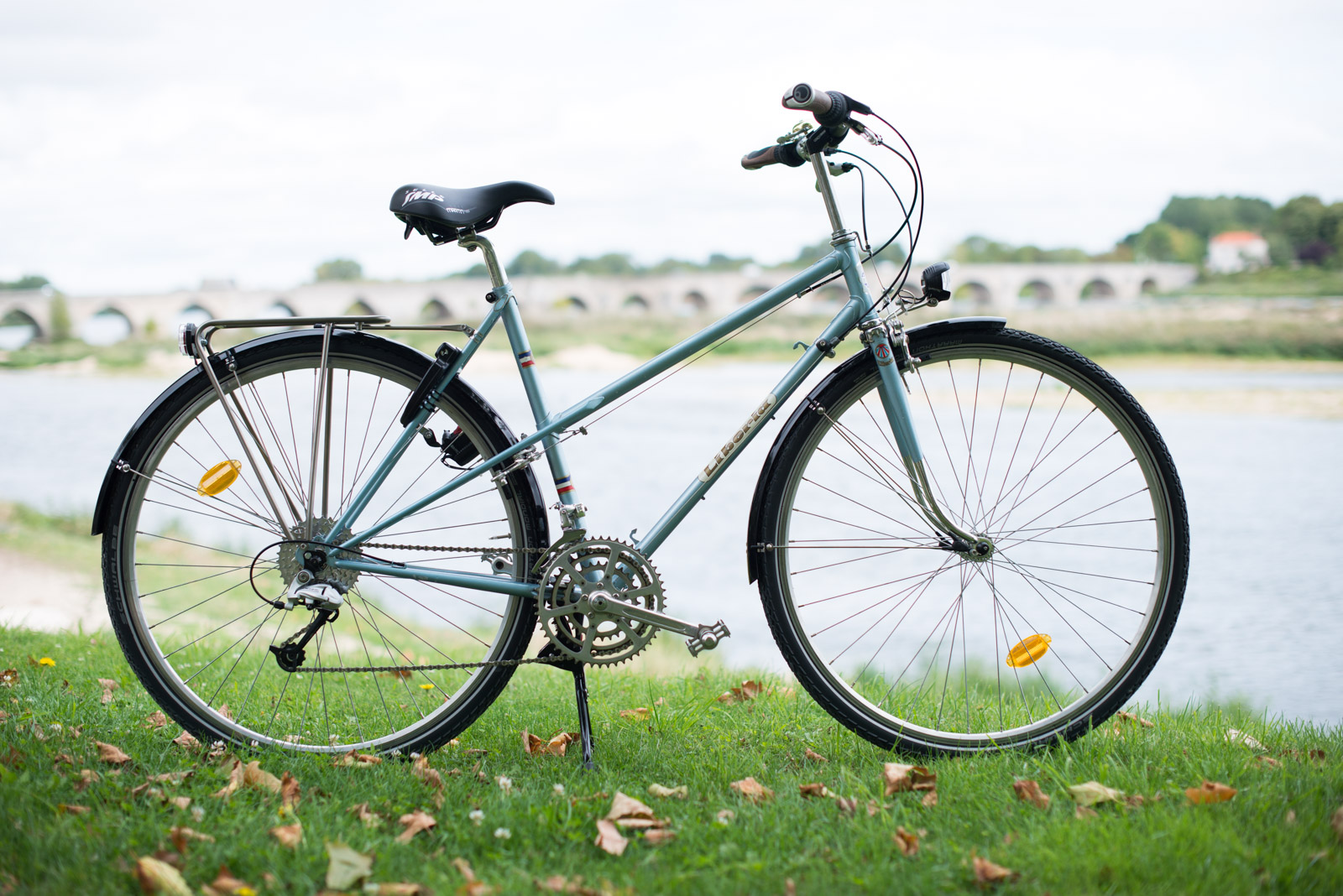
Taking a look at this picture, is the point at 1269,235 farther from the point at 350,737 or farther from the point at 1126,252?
the point at 350,737

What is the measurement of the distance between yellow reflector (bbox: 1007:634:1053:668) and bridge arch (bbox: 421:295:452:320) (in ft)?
85.2

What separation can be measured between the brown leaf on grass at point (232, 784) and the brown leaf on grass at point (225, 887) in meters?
0.33

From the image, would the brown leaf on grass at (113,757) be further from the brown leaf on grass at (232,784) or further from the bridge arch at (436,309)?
the bridge arch at (436,309)

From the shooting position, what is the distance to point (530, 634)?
82.6 inches

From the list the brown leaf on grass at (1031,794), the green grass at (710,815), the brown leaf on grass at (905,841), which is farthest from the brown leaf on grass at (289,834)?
the brown leaf on grass at (1031,794)

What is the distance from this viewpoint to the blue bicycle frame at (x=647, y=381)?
79.2 inches

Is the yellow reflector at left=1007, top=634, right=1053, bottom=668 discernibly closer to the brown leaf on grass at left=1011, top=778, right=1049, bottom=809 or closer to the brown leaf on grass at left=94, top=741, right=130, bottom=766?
the brown leaf on grass at left=1011, top=778, right=1049, bottom=809

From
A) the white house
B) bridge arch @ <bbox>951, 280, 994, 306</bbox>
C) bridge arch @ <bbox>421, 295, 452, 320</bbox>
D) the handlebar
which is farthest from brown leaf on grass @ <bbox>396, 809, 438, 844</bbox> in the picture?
bridge arch @ <bbox>951, 280, 994, 306</bbox>

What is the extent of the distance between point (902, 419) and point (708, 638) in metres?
0.65

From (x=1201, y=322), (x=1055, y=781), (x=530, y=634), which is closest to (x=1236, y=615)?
(x=1055, y=781)

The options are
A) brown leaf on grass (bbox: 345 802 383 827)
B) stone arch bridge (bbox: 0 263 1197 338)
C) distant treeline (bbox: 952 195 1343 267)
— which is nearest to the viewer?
brown leaf on grass (bbox: 345 802 383 827)

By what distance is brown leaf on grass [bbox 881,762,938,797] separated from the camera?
188 cm

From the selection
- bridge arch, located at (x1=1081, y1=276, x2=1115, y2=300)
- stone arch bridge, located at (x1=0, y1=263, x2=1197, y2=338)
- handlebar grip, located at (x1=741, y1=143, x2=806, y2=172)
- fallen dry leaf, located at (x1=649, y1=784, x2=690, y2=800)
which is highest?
stone arch bridge, located at (x1=0, y1=263, x2=1197, y2=338)

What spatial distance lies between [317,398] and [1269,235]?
23119 mm
